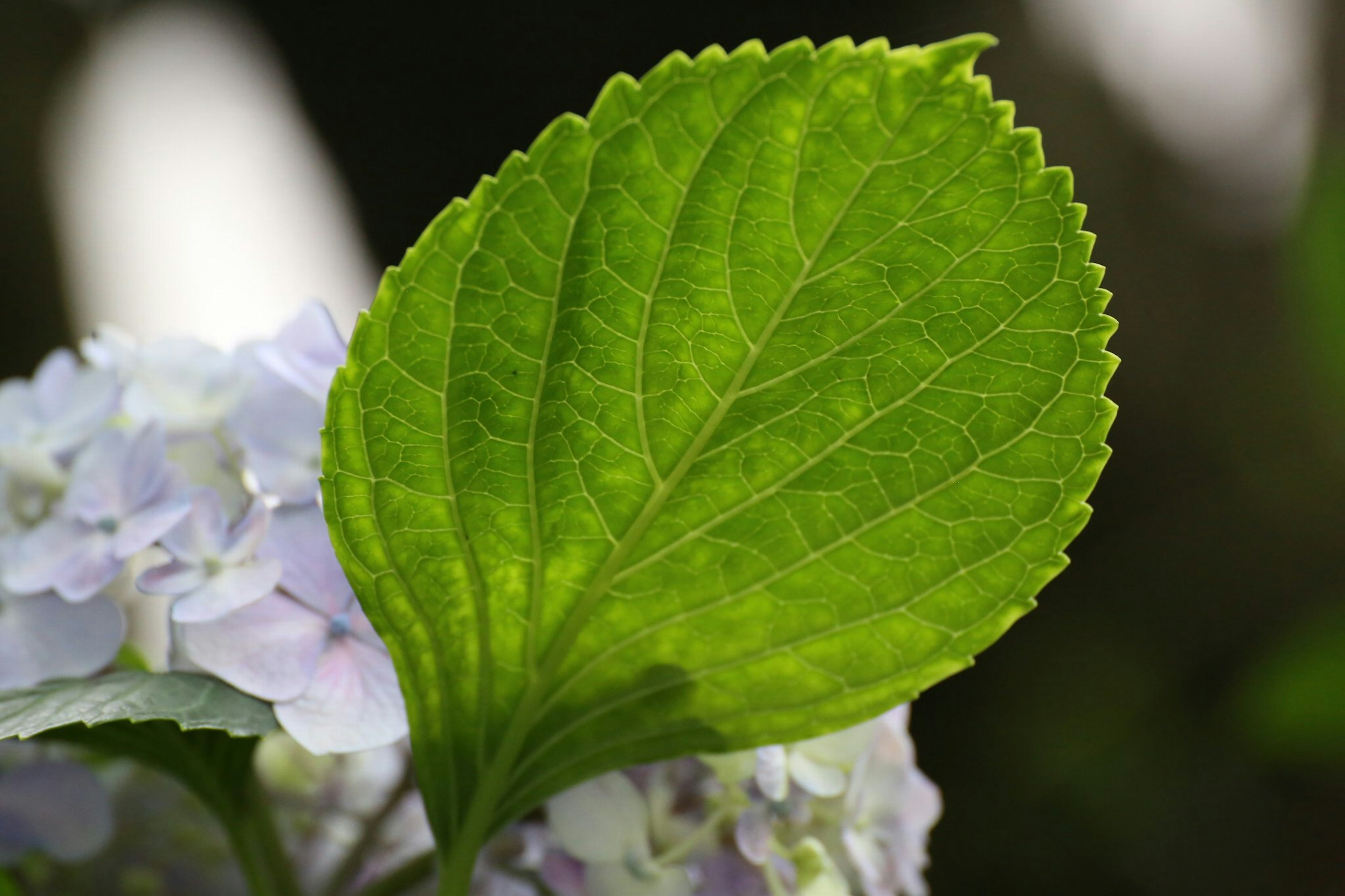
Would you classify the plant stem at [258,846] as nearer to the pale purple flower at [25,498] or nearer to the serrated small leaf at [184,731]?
the serrated small leaf at [184,731]

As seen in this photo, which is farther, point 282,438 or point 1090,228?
point 1090,228

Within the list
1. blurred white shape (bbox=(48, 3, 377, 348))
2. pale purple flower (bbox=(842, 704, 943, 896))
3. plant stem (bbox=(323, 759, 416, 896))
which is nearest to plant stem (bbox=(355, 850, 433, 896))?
plant stem (bbox=(323, 759, 416, 896))

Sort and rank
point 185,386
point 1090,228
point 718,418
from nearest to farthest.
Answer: point 718,418 → point 185,386 → point 1090,228

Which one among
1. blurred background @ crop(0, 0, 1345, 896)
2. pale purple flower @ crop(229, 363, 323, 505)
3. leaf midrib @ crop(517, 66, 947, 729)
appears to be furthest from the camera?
blurred background @ crop(0, 0, 1345, 896)

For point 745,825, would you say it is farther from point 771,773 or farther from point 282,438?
point 282,438

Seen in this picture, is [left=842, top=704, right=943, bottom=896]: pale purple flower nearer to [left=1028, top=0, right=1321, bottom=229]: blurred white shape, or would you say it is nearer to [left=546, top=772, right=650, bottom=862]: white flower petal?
[left=546, top=772, right=650, bottom=862]: white flower petal

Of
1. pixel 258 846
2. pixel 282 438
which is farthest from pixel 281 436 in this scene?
pixel 258 846

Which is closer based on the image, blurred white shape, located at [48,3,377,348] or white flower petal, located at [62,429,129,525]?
white flower petal, located at [62,429,129,525]

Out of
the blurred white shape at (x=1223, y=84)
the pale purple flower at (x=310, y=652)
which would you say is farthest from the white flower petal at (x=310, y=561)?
the blurred white shape at (x=1223, y=84)
